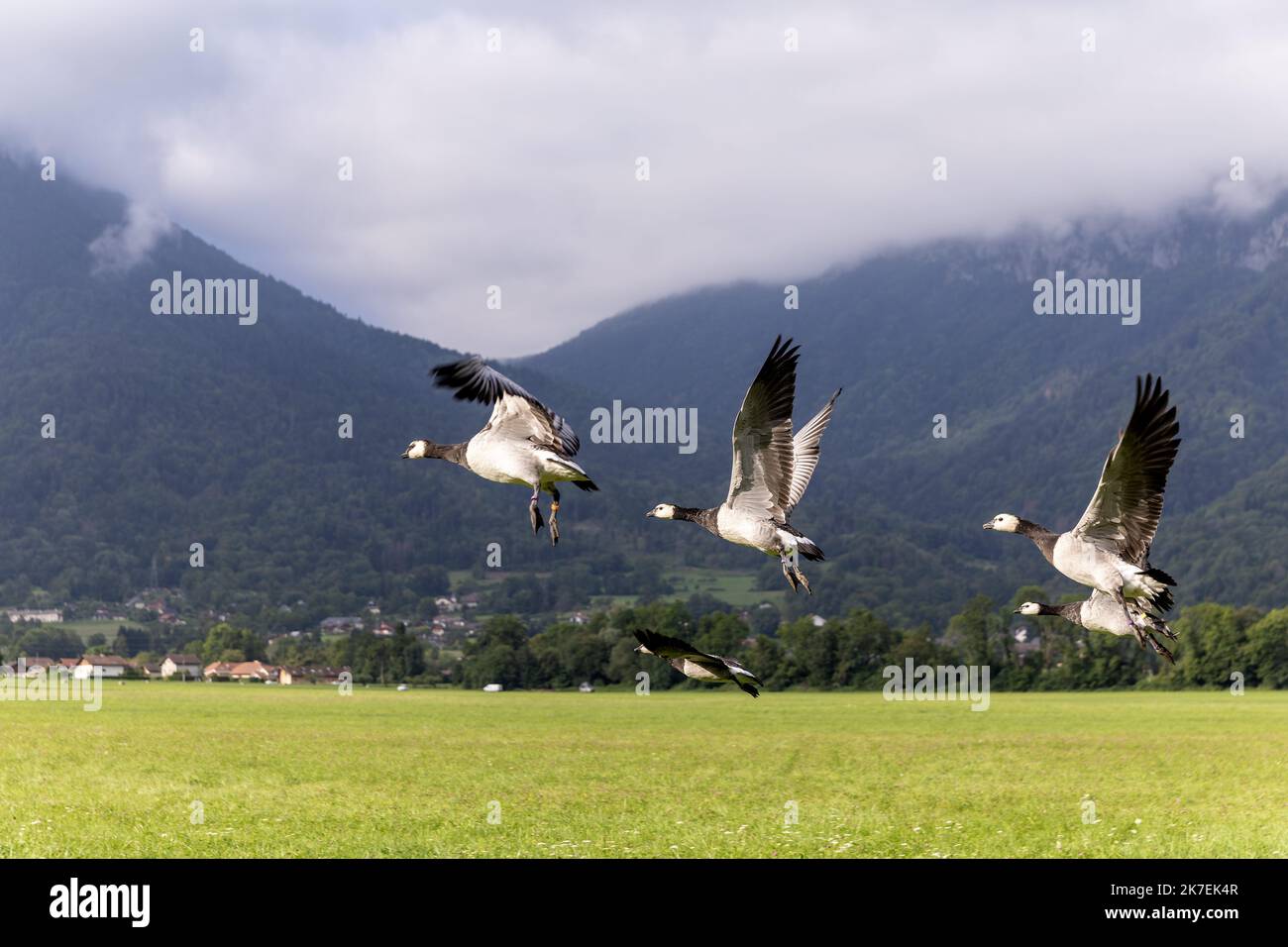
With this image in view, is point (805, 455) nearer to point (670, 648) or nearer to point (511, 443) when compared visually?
point (511, 443)

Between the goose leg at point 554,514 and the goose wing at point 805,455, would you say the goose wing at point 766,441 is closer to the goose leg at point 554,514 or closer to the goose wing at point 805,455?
the goose wing at point 805,455

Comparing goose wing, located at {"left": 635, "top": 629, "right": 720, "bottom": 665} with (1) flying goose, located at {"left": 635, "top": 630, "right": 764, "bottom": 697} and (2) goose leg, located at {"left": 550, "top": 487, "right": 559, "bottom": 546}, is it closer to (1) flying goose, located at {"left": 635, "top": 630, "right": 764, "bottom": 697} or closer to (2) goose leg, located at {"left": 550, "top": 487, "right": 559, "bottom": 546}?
(1) flying goose, located at {"left": 635, "top": 630, "right": 764, "bottom": 697}

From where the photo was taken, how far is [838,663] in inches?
5039

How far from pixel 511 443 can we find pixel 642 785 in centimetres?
3839

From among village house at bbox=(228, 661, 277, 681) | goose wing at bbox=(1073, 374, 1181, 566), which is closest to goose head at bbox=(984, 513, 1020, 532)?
goose wing at bbox=(1073, 374, 1181, 566)

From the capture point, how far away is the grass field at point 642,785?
98.2ft

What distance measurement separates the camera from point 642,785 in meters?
44.8

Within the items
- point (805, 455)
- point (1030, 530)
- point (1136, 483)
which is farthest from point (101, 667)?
point (1136, 483)

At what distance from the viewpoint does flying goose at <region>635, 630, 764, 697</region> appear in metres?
7.06
